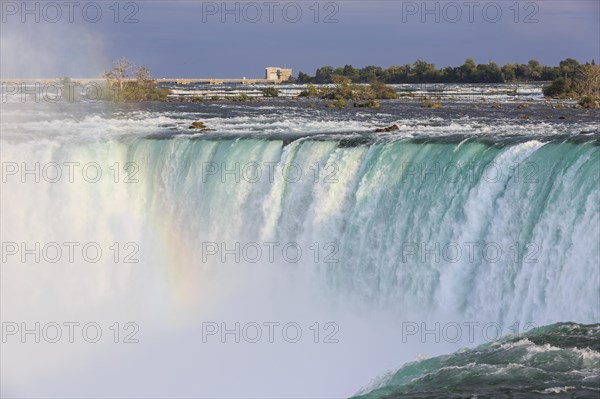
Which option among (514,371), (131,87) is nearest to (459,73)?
(131,87)

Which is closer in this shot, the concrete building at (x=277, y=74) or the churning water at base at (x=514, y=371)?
the churning water at base at (x=514, y=371)

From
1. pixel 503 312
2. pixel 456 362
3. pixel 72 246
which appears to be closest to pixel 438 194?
pixel 503 312
